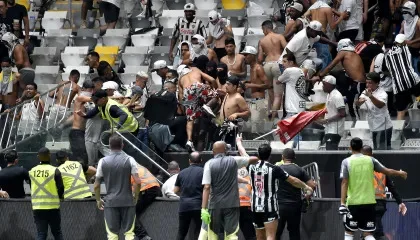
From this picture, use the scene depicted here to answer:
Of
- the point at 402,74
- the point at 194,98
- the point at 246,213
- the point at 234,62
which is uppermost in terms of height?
the point at 234,62

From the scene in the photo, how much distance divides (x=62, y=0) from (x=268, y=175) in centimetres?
1324

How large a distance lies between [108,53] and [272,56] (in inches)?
182

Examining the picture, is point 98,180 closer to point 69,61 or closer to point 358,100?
point 358,100

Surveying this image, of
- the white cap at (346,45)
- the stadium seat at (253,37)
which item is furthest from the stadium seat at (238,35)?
the white cap at (346,45)

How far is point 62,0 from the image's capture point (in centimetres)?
3450

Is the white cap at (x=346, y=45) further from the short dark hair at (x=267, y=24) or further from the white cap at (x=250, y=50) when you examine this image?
the short dark hair at (x=267, y=24)

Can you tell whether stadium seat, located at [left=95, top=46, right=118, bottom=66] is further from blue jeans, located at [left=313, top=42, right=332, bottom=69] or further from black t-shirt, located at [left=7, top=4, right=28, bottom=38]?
blue jeans, located at [left=313, top=42, right=332, bottom=69]

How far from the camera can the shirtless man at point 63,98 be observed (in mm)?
26609

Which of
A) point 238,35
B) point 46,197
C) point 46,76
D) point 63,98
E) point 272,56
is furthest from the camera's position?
point 46,76

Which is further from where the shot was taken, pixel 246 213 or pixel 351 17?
pixel 351 17

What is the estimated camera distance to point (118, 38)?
32.2 m

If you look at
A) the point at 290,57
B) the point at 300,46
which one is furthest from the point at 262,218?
the point at 300,46

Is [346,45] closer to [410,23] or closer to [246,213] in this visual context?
[410,23]

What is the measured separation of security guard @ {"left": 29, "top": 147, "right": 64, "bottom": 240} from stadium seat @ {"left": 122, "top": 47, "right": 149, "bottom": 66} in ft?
25.0
